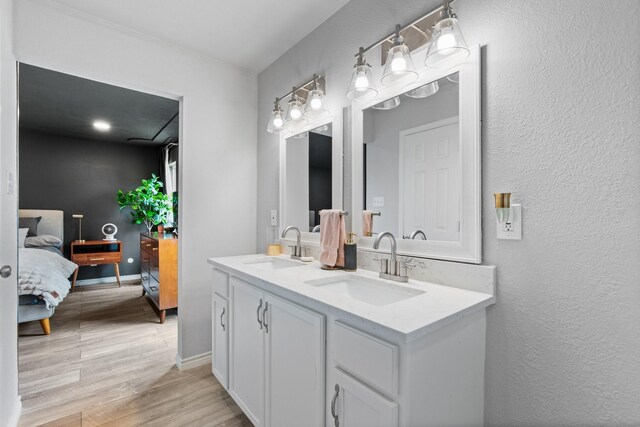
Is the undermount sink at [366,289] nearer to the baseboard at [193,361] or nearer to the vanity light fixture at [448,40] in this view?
the vanity light fixture at [448,40]

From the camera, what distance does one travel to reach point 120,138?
16.2 feet

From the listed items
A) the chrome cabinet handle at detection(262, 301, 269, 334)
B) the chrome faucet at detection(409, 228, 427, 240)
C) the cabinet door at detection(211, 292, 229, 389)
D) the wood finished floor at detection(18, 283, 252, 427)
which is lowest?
the wood finished floor at detection(18, 283, 252, 427)

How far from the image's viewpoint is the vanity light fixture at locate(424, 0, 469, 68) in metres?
1.21

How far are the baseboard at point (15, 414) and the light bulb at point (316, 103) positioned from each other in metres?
2.34

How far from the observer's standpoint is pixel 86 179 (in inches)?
195

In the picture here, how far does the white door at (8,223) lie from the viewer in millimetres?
1461

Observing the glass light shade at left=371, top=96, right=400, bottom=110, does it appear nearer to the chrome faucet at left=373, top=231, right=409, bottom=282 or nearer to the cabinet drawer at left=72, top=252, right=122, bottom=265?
the chrome faucet at left=373, top=231, right=409, bottom=282

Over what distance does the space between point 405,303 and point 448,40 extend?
103cm

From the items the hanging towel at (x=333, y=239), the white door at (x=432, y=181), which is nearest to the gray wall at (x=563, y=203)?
the white door at (x=432, y=181)

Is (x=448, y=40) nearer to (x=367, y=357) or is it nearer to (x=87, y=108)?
(x=367, y=357)

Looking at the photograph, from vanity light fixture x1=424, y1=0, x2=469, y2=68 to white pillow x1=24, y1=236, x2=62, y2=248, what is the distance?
16.9 feet

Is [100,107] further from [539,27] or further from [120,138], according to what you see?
[539,27]

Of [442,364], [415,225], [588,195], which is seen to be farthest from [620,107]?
[442,364]

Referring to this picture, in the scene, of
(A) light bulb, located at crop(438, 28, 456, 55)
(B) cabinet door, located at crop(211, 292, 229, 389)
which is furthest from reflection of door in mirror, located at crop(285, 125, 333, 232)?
(A) light bulb, located at crop(438, 28, 456, 55)
